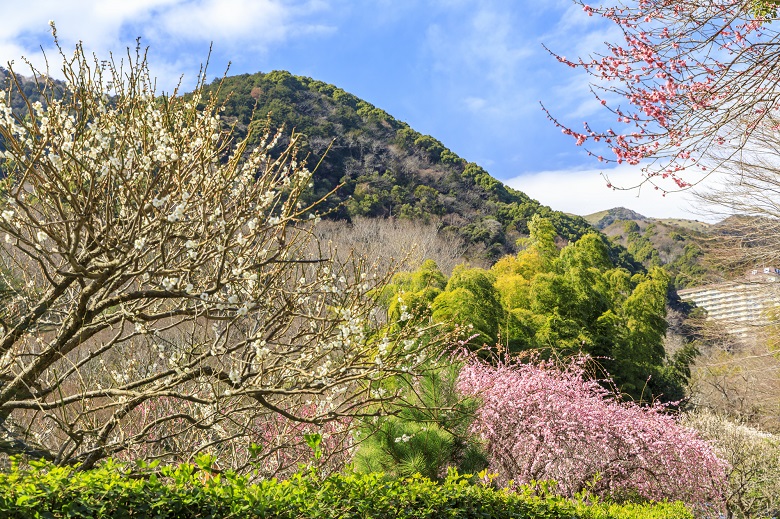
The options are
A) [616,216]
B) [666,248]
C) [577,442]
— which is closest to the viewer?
[577,442]

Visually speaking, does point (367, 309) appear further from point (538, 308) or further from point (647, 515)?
point (538, 308)

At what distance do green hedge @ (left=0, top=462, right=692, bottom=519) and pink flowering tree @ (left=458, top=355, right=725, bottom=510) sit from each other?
279 cm

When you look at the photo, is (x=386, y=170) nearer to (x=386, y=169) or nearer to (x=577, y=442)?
(x=386, y=169)

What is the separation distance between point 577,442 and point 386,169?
3335cm

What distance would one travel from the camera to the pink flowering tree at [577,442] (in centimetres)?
730

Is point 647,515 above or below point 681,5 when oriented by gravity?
below

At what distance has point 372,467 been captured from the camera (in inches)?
238

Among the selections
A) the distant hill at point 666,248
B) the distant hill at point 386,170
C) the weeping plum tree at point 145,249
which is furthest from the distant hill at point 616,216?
the weeping plum tree at point 145,249

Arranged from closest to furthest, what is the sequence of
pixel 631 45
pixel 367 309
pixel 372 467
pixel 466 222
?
pixel 367 309
pixel 631 45
pixel 372 467
pixel 466 222

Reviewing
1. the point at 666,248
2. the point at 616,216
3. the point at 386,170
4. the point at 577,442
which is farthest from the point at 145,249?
the point at 616,216

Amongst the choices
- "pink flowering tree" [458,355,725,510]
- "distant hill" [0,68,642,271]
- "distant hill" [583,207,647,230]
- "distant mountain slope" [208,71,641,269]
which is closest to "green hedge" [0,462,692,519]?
"pink flowering tree" [458,355,725,510]

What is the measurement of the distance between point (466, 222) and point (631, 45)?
31.4 m

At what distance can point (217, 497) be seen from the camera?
302cm

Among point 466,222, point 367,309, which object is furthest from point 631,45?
point 466,222
